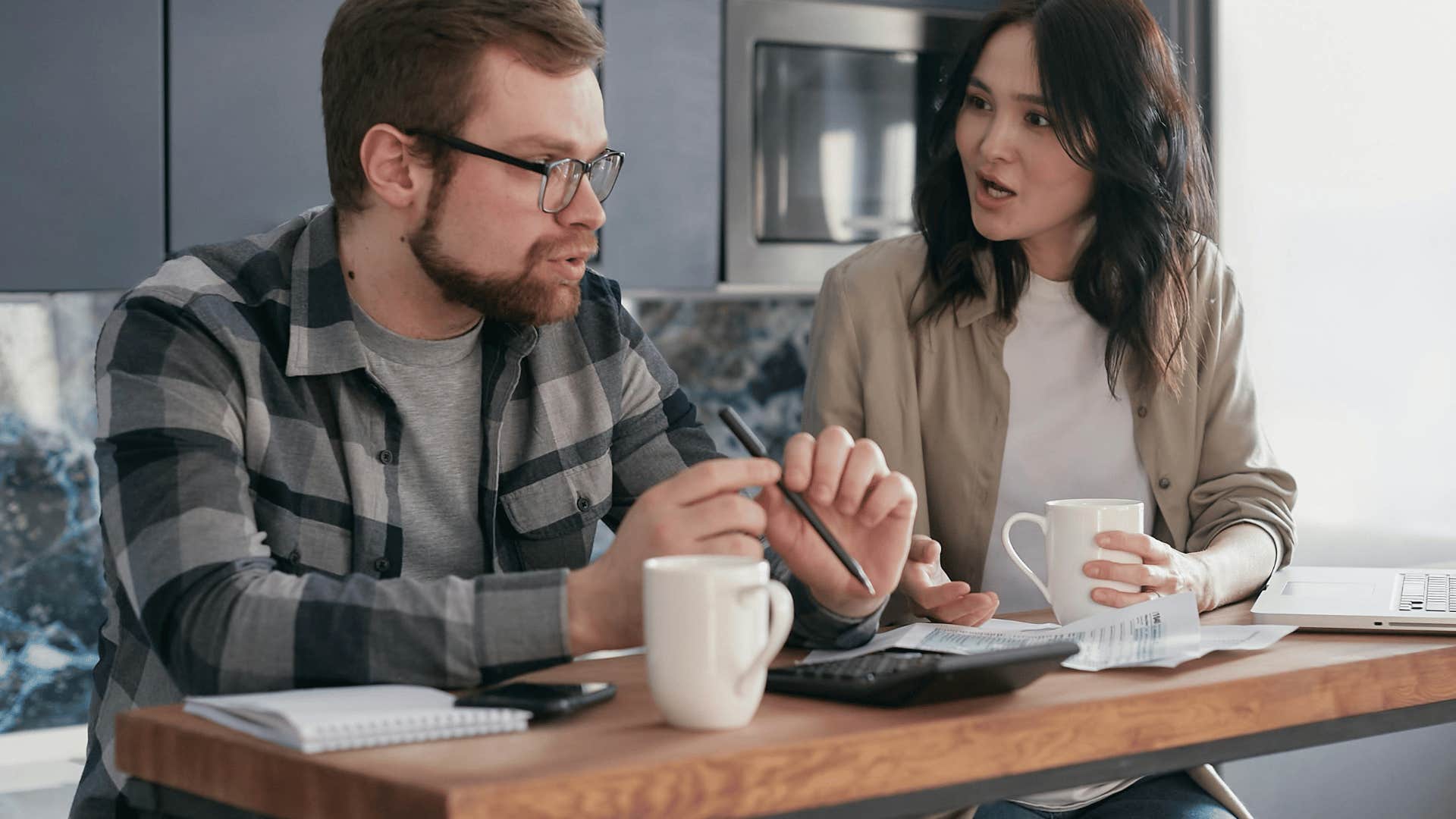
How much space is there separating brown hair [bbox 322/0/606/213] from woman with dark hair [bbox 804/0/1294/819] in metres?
0.65

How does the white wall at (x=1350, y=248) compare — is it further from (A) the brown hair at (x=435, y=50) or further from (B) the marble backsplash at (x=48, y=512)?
(B) the marble backsplash at (x=48, y=512)

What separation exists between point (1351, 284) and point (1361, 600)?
5.06 feet

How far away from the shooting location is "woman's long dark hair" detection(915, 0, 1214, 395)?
1876 mm

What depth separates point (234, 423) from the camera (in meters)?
1.30

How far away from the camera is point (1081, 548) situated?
139cm

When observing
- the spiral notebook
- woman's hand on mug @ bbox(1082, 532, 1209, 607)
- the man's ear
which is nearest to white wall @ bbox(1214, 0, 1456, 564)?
woman's hand on mug @ bbox(1082, 532, 1209, 607)

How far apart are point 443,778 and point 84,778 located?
27.2 inches

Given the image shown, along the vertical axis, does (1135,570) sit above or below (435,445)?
below

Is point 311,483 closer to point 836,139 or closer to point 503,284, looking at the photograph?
point 503,284

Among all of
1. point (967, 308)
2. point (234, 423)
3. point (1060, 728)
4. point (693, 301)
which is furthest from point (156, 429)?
point (693, 301)

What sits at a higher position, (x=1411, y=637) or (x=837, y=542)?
(x=837, y=542)

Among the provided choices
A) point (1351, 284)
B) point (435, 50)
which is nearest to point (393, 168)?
point (435, 50)

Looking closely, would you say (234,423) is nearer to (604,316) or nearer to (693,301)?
(604,316)

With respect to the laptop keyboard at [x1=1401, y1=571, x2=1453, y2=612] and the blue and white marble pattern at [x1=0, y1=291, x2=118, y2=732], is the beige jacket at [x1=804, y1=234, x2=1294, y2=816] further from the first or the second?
the blue and white marble pattern at [x1=0, y1=291, x2=118, y2=732]
